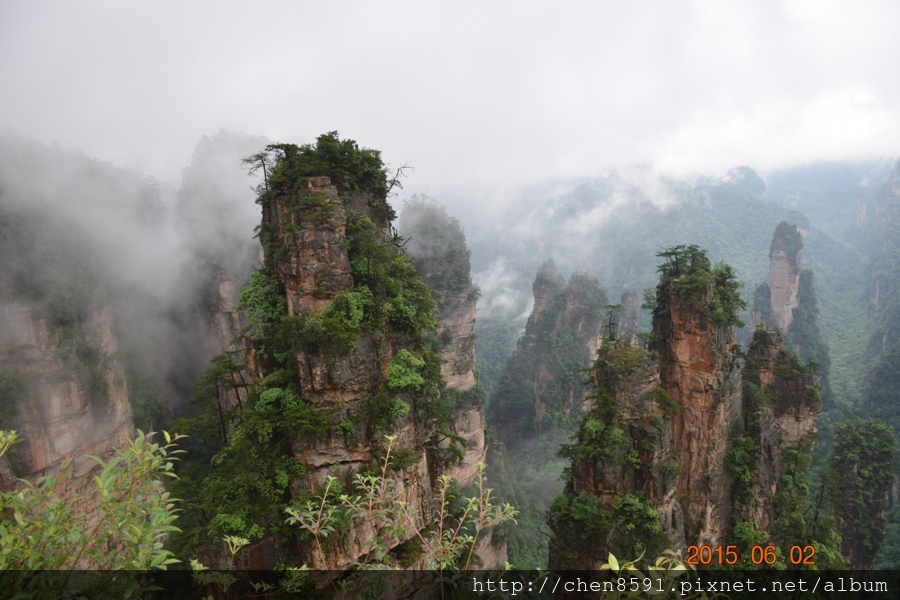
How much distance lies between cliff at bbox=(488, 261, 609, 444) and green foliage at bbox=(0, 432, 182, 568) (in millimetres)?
43782

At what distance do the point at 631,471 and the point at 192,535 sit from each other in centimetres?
1373

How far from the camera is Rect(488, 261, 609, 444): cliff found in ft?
149

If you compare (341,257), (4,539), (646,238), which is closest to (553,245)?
(646,238)

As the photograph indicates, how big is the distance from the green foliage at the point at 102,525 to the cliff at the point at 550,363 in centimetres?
4378

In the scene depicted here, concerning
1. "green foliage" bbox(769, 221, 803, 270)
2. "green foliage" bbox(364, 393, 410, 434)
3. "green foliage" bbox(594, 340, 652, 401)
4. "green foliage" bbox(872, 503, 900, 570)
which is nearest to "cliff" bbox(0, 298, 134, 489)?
"green foliage" bbox(364, 393, 410, 434)

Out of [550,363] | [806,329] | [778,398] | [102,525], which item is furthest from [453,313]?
[806,329]

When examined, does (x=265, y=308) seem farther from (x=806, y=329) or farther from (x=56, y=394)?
(x=806, y=329)

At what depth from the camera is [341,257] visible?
13.2m

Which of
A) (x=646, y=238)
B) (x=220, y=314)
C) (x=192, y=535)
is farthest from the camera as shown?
(x=646, y=238)

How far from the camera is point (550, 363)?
1828 inches

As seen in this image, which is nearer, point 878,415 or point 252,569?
point 252,569

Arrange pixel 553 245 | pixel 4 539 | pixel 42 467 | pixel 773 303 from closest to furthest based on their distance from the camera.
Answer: pixel 4 539 < pixel 42 467 < pixel 773 303 < pixel 553 245

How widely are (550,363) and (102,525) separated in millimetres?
44988

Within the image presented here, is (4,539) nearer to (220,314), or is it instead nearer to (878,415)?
(220,314)
